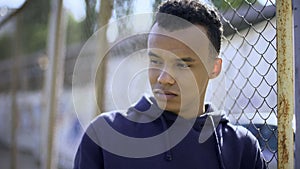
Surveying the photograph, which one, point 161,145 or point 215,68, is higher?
point 215,68

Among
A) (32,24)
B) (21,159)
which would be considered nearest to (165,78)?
(32,24)

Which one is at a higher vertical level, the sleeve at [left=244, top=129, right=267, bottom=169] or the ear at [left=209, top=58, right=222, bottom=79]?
the ear at [left=209, top=58, right=222, bottom=79]

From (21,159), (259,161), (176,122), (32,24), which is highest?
(32,24)

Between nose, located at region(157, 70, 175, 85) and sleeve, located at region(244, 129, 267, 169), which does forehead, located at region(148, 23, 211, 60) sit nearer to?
nose, located at region(157, 70, 175, 85)

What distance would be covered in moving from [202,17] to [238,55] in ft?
2.17

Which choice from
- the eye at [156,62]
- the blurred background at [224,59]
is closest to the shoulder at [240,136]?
the blurred background at [224,59]

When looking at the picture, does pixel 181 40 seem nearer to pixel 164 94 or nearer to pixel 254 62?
pixel 164 94

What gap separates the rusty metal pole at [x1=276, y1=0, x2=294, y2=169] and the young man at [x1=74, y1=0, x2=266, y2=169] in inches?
11.7

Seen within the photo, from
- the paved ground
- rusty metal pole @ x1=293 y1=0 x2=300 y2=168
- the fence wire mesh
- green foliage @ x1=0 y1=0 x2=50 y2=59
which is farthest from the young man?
the paved ground

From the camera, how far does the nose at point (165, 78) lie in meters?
1.92

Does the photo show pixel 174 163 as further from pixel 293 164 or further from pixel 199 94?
pixel 293 164

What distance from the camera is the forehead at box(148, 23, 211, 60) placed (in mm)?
1950

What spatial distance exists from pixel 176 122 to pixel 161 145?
0.11m

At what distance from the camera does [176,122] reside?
2045mm
